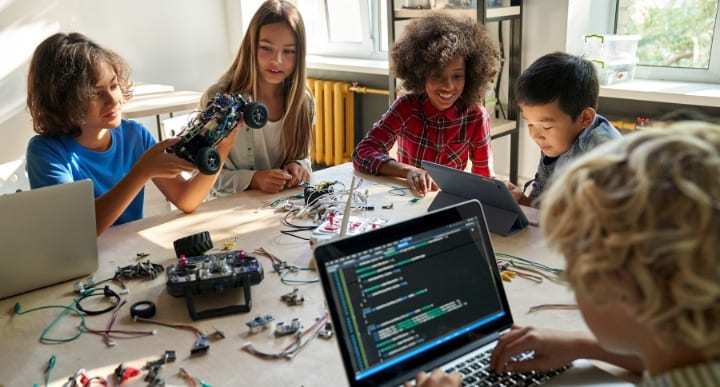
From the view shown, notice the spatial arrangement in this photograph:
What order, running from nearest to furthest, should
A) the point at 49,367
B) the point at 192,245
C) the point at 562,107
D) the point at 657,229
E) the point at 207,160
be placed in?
the point at 657,229 < the point at 49,367 < the point at 192,245 < the point at 207,160 < the point at 562,107

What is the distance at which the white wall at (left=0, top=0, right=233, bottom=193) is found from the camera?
127 inches

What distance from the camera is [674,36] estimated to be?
2617mm

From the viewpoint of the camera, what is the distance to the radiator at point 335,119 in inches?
144

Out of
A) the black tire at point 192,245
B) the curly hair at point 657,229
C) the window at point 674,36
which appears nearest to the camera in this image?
the curly hair at point 657,229

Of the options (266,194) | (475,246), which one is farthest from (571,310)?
(266,194)

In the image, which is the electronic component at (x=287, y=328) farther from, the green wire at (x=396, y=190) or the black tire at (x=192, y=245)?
the green wire at (x=396, y=190)

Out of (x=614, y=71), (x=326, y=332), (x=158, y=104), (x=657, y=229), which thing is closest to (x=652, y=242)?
(x=657, y=229)

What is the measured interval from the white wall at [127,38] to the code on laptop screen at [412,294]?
90.1 inches

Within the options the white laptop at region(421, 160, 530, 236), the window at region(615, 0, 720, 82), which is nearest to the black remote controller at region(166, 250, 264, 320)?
the white laptop at region(421, 160, 530, 236)

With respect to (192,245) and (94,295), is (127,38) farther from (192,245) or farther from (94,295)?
(94,295)

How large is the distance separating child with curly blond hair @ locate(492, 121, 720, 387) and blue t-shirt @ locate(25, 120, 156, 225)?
1.33m

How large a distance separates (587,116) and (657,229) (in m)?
1.23

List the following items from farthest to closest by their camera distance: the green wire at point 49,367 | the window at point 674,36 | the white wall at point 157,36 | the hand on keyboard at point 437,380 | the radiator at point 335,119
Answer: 1. the radiator at point 335,119
2. the white wall at point 157,36
3. the window at point 674,36
4. the green wire at point 49,367
5. the hand on keyboard at point 437,380

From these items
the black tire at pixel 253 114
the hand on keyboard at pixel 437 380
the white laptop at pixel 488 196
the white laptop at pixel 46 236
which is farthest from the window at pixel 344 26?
the hand on keyboard at pixel 437 380
